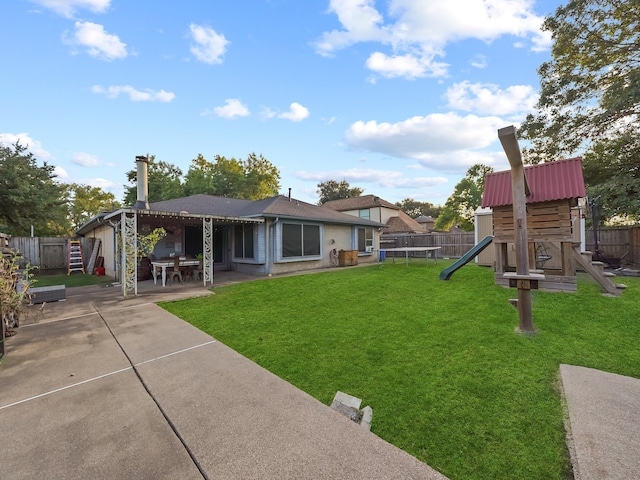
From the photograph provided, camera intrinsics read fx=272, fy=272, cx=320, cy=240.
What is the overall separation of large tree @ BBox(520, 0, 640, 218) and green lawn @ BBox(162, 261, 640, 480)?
334 inches

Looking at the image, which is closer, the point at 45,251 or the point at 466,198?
the point at 45,251

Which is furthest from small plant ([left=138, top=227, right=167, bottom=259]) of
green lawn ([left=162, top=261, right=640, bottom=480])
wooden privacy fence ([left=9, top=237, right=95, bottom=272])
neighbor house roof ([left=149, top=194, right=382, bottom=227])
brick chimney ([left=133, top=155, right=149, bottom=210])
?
wooden privacy fence ([left=9, top=237, right=95, bottom=272])

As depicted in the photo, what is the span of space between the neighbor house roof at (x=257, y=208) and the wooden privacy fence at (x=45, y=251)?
540 cm

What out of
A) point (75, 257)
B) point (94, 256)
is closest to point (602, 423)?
point (94, 256)

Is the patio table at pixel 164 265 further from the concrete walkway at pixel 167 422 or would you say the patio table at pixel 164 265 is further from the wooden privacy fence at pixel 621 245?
the wooden privacy fence at pixel 621 245

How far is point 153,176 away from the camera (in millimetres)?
24359

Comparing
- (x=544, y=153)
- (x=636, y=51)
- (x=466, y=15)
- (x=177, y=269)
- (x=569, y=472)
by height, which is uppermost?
(x=636, y=51)

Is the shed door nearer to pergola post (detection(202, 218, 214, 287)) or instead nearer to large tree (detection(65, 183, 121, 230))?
pergola post (detection(202, 218, 214, 287))

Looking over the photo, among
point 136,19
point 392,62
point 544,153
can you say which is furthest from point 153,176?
point 544,153

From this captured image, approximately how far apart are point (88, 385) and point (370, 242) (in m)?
13.8

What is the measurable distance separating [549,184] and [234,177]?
83.6 ft

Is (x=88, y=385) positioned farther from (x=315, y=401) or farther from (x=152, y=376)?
(x=315, y=401)

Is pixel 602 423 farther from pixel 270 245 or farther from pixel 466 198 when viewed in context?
pixel 466 198

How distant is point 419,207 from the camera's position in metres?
56.0
